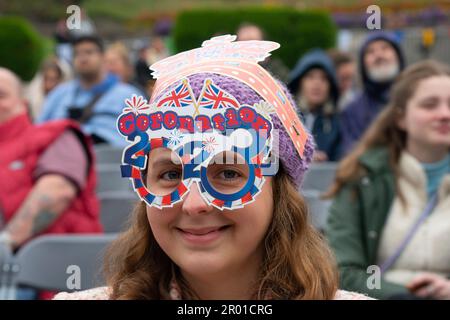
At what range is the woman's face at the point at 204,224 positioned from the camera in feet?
5.08

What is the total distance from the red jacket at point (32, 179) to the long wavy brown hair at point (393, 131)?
1150 mm

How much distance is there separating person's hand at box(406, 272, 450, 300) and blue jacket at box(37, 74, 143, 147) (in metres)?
3.18

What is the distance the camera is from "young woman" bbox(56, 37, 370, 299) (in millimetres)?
1554

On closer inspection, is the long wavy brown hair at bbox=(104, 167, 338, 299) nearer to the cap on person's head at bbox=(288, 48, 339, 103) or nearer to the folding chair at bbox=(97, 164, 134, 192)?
the folding chair at bbox=(97, 164, 134, 192)

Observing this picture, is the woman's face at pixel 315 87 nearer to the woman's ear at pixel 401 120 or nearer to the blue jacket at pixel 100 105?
the blue jacket at pixel 100 105

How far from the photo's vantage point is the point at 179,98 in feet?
5.13

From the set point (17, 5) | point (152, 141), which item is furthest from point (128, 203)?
point (17, 5)

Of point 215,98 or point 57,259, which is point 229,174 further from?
point 57,259

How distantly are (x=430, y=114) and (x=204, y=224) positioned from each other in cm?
179

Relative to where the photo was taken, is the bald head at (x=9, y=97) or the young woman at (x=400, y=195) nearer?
the young woman at (x=400, y=195)

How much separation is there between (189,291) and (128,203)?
2.42m

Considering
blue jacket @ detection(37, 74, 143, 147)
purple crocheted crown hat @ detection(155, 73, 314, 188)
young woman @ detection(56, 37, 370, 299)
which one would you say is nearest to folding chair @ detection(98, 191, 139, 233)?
blue jacket @ detection(37, 74, 143, 147)

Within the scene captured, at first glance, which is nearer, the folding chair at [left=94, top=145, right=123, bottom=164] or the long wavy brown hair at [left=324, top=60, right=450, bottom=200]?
the long wavy brown hair at [left=324, top=60, right=450, bottom=200]

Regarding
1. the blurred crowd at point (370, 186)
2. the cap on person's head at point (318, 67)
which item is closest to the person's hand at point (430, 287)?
the blurred crowd at point (370, 186)
